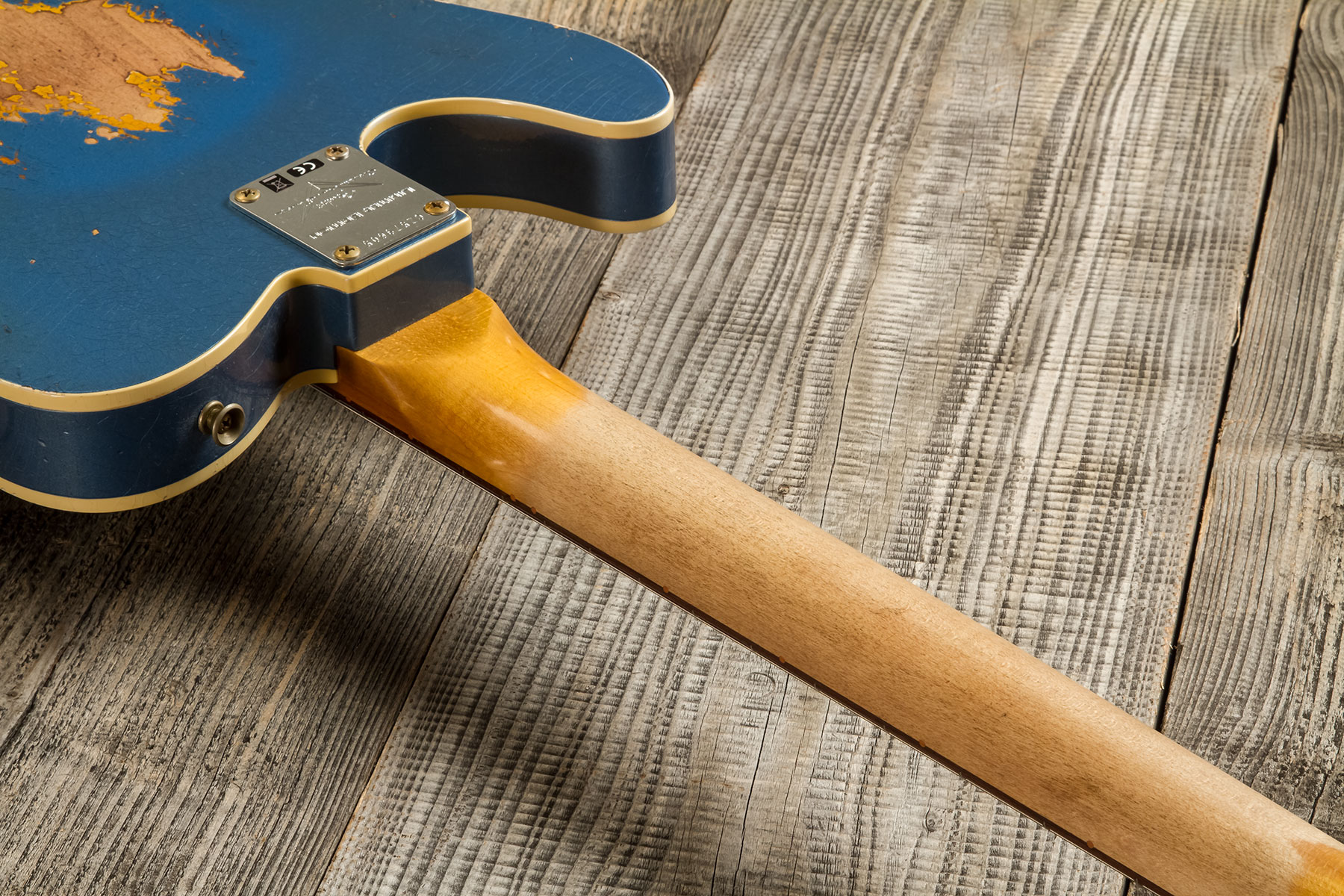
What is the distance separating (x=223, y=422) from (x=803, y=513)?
0.29 metres

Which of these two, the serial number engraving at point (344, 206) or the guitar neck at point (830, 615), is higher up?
the serial number engraving at point (344, 206)

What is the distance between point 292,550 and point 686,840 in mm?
243

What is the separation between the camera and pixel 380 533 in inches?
25.7

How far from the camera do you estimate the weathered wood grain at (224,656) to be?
54 cm

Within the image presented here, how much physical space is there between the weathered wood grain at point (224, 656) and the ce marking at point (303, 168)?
0.52 feet

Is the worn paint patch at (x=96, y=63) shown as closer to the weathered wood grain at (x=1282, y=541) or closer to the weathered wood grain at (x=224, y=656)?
the weathered wood grain at (x=224, y=656)

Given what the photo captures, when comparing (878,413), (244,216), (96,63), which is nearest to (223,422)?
(244,216)

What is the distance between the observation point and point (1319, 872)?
0.42 meters

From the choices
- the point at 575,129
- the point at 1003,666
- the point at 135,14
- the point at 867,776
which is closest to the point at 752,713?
the point at 867,776

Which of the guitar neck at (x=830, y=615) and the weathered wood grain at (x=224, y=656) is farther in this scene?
the weathered wood grain at (x=224, y=656)

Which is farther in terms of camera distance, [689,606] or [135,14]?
[135,14]

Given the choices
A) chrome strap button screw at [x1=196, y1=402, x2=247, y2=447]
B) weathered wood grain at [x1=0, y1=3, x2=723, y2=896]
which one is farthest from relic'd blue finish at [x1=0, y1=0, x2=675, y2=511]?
weathered wood grain at [x1=0, y1=3, x2=723, y2=896]

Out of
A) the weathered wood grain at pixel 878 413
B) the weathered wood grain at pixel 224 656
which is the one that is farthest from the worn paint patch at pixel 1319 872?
the weathered wood grain at pixel 224 656

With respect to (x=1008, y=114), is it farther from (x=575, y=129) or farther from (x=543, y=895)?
(x=543, y=895)
